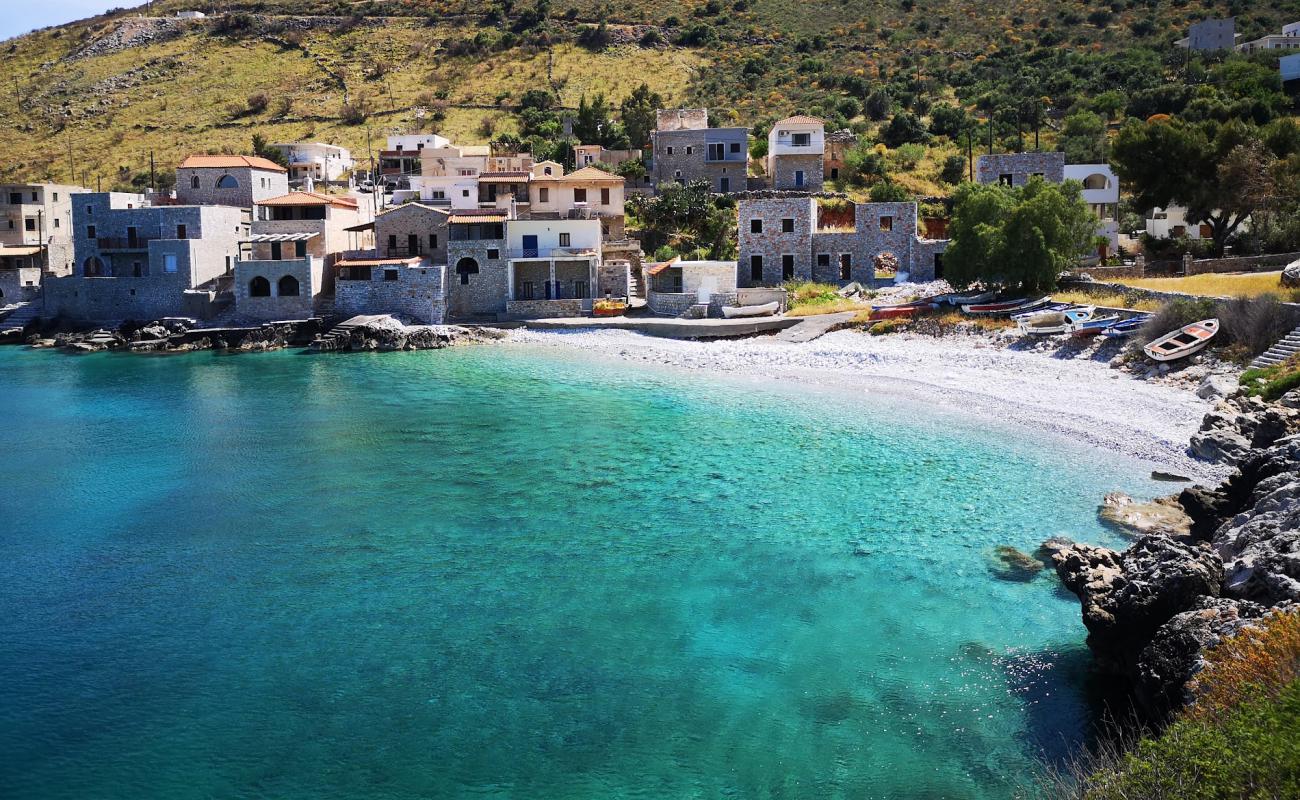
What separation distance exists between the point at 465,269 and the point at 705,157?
59.1 feet

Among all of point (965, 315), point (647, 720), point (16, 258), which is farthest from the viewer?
point (16, 258)

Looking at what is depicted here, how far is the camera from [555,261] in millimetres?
49438

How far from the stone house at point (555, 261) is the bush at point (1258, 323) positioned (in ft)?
89.5

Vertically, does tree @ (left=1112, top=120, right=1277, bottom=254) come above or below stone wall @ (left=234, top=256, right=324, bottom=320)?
above

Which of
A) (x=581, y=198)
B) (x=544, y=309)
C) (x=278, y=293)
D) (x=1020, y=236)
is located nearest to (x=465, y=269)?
(x=544, y=309)

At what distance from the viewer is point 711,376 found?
36.6 metres

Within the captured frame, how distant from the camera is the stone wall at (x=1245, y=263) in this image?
129 ft

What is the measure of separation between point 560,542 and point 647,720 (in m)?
7.06

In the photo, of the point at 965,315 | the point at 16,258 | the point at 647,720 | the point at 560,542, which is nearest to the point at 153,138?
the point at 16,258

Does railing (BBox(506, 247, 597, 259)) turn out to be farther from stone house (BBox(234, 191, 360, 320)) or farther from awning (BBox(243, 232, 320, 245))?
awning (BBox(243, 232, 320, 245))

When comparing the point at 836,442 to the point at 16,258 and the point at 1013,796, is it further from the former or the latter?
the point at 16,258

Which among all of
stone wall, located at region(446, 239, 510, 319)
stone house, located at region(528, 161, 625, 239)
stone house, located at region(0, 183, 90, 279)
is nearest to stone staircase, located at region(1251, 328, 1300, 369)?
stone house, located at region(528, 161, 625, 239)

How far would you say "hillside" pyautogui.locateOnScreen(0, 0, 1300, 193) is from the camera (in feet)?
267

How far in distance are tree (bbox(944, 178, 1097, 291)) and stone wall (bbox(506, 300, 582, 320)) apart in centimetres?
1722
